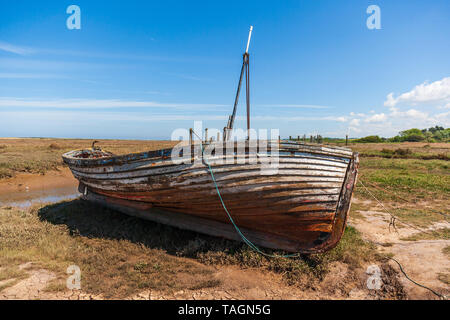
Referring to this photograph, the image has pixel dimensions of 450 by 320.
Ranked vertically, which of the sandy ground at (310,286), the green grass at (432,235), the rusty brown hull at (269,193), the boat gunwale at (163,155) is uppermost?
the boat gunwale at (163,155)

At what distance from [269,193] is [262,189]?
15cm

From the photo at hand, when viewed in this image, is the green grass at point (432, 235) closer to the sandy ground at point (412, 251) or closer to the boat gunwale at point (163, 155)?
the sandy ground at point (412, 251)

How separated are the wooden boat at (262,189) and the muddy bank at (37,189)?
278 inches

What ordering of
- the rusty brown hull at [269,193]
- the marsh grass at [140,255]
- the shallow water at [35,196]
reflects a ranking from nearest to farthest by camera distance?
the marsh grass at [140,255]
the rusty brown hull at [269,193]
the shallow water at [35,196]

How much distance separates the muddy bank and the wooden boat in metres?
7.06

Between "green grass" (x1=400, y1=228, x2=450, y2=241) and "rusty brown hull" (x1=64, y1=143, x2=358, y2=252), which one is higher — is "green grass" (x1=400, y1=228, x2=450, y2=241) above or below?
below

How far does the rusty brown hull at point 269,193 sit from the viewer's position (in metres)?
4.55

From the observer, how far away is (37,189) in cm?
1165

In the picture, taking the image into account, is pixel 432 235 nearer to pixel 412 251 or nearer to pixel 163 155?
pixel 412 251

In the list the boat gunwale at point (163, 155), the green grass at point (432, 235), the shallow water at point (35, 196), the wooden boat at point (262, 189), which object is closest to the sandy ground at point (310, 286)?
the green grass at point (432, 235)

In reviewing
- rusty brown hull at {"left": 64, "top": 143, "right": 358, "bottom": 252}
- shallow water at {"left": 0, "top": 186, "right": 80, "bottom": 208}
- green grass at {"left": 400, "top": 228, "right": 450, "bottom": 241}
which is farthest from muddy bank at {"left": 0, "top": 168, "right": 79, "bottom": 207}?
green grass at {"left": 400, "top": 228, "right": 450, "bottom": 241}

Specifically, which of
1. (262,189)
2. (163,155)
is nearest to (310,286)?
(262,189)

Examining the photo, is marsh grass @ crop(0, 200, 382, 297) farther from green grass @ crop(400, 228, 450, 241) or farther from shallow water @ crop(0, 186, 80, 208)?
shallow water @ crop(0, 186, 80, 208)

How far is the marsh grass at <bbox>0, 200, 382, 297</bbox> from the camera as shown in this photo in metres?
4.11
